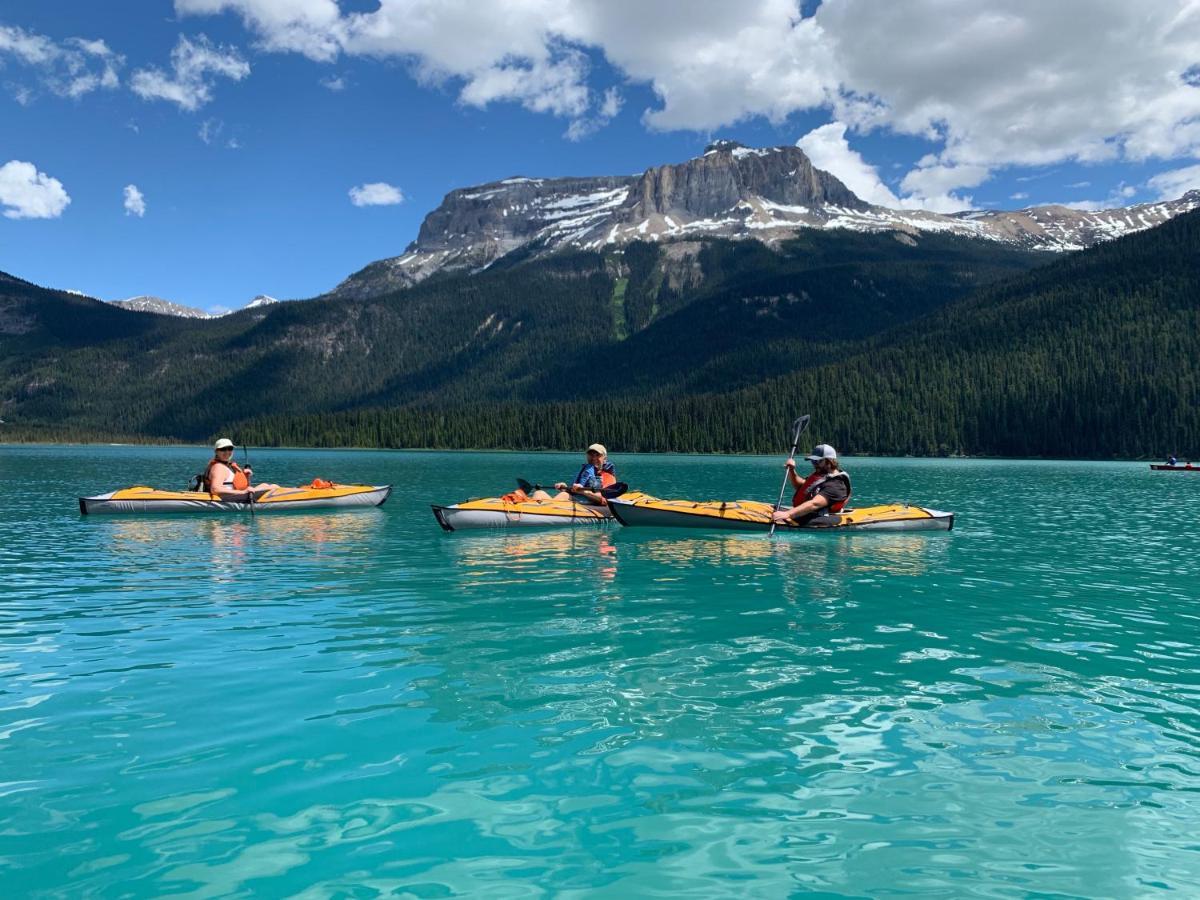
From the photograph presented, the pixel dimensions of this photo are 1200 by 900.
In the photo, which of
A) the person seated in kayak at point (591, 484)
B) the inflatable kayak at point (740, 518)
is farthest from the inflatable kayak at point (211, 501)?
the inflatable kayak at point (740, 518)

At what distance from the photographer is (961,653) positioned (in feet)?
43.0

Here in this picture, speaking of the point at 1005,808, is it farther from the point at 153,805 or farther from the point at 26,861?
the point at 26,861

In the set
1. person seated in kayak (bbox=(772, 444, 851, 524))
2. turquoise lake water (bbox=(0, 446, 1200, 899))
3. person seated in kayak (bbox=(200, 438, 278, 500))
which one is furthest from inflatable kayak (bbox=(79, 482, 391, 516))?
person seated in kayak (bbox=(772, 444, 851, 524))

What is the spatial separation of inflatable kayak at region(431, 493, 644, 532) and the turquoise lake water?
30.3 ft

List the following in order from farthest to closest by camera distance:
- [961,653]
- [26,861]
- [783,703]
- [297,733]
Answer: [961,653]
[783,703]
[297,733]
[26,861]

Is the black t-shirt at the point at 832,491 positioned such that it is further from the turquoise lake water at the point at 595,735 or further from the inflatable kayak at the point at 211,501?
the inflatable kayak at the point at 211,501

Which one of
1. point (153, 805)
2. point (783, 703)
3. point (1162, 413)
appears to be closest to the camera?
point (153, 805)

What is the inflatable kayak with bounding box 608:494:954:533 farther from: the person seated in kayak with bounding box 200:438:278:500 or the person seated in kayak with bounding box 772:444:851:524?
the person seated in kayak with bounding box 200:438:278:500

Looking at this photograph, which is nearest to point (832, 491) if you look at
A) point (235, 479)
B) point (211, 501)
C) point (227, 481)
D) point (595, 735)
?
point (595, 735)

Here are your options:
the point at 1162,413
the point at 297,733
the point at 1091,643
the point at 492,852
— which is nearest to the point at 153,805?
the point at 297,733

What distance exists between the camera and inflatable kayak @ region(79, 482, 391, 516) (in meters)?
34.5

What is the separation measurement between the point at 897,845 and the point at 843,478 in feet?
75.9

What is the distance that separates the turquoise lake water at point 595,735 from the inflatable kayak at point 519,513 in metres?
9.23

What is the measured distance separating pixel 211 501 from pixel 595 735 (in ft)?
104
